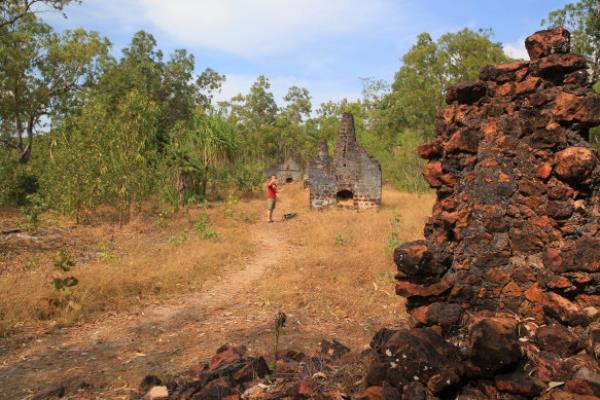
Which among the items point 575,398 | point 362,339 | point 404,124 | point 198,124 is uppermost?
point 404,124

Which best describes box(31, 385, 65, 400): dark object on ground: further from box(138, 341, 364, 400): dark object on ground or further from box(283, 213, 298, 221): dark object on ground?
box(283, 213, 298, 221): dark object on ground

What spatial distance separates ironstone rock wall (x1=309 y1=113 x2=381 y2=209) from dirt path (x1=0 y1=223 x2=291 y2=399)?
8.21 m

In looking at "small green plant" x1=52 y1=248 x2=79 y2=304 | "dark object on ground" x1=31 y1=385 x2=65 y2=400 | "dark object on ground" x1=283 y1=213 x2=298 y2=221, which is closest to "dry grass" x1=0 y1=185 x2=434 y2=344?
"small green plant" x1=52 y1=248 x2=79 y2=304

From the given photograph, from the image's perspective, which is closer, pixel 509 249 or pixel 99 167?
pixel 509 249

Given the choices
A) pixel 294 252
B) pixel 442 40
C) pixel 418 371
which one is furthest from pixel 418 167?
pixel 418 371

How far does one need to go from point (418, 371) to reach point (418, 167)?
21845 millimetres

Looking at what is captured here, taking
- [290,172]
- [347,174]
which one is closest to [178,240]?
[347,174]

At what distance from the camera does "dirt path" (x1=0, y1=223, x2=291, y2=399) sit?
4.35 metres

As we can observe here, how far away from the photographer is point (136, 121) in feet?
48.2

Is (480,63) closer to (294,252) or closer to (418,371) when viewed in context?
(294,252)

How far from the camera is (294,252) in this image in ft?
33.1

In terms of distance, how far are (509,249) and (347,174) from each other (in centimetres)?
1142

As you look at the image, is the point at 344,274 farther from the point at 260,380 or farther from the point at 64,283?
the point at 64,283

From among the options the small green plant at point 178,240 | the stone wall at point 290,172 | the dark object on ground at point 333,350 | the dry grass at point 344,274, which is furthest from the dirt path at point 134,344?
the stone wall at point 290,172
